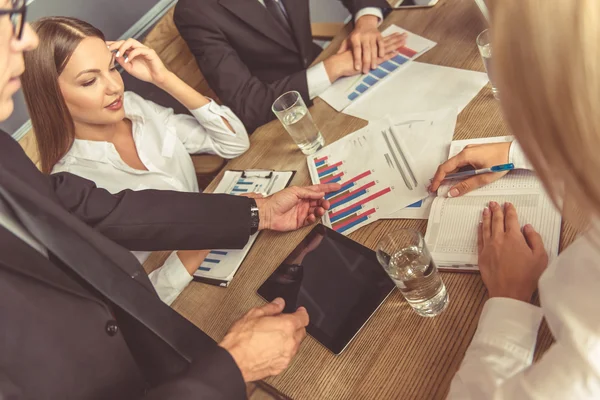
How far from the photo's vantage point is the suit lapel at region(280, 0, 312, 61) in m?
1.99

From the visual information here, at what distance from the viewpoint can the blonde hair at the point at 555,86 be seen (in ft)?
1.45

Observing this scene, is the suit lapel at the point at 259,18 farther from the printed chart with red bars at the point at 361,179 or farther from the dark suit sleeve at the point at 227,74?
the printed chart with red bars at the point at 361,179

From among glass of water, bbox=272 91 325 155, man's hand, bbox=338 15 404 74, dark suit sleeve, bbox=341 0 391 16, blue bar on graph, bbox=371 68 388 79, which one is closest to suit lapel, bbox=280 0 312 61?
dark suit sleeve, bbox=341 0 391 16

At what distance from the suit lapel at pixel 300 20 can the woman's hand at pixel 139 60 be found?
613 mm

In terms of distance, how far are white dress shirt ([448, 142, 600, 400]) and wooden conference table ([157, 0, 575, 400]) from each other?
0.05 meters

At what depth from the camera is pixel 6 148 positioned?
98cm

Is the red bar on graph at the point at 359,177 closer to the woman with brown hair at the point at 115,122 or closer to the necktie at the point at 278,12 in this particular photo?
the woman with brown hair at the point at 115,122

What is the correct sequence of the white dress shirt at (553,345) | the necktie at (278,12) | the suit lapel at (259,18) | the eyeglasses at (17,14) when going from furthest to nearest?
1. the necktie at (278,12)
2. the suit lapel at (259,18)
3. the eyeglasses at (17,14)
4. the white dress shirt at (553,345)

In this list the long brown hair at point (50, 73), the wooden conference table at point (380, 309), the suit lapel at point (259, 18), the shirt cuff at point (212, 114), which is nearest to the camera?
the wooden conference table at point (380, 309)

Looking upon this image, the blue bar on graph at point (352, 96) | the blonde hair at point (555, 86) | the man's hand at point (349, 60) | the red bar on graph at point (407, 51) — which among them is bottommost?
the blue bar on graph at point (352, 96)

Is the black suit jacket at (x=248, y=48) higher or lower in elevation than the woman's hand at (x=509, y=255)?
higher

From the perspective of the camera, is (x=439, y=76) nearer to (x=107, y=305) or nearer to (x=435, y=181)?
(x=435, y=181)

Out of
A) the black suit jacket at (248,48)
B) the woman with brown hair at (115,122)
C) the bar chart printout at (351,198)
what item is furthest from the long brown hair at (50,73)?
the bar chart printout at (351,198)

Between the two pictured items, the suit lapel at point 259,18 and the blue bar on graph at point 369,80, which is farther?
the suit lapel at point 259,18
